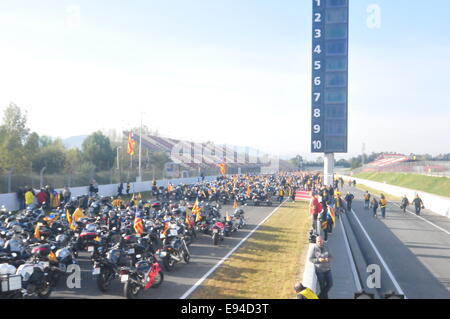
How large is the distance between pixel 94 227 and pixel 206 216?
18.4 feet

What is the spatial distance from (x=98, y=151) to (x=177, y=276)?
3762 centimetres

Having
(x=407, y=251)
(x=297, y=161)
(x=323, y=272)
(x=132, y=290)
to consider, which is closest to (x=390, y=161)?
(x=297, y=161)

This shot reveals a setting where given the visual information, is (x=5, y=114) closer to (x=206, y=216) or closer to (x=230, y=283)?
(x=206, y=216)

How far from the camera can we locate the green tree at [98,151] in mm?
44219

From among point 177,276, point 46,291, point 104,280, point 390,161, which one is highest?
point 390,161

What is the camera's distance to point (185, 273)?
10.1m

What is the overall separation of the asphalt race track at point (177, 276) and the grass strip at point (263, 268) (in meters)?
0.45

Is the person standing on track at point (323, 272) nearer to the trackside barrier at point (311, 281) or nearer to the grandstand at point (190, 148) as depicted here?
the trackside barrier at point (311, 281)

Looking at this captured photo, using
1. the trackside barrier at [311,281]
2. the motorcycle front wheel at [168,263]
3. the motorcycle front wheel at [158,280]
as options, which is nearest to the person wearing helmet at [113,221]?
the motorcycle front wheel at [168,263]

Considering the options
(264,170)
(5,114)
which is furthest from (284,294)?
(264,170)

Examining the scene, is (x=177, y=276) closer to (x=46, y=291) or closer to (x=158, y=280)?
(x=158, y=280)

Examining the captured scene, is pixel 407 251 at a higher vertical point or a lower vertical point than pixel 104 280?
lower

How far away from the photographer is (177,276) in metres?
9.84

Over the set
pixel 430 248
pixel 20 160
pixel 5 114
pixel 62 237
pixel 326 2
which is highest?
pixel 326 2
